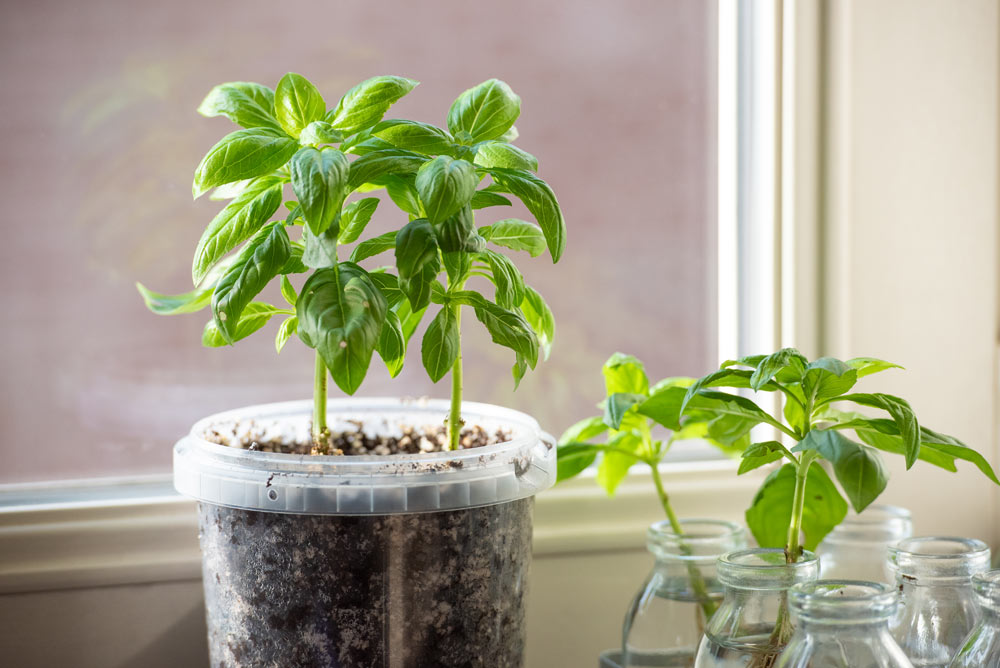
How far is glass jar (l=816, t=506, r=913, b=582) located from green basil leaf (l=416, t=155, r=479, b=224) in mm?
585

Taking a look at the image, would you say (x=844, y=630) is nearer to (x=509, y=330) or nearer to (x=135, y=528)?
(x=509, y=330)

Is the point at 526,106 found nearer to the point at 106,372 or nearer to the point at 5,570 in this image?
the point at 106,372

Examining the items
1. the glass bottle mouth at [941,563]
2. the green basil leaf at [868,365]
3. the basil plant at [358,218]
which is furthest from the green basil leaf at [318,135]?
the glass bottle mouth at [941,563]

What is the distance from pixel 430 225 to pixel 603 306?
53cm

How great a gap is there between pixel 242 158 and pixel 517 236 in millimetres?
233

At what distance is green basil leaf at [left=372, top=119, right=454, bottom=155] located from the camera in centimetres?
65

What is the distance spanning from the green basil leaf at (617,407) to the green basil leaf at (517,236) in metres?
0.15

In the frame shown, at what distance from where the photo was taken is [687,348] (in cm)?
114

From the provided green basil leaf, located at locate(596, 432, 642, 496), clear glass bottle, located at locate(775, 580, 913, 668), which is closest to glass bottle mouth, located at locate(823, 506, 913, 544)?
green basil leaf, located at locate(596, 432, 642, 496)

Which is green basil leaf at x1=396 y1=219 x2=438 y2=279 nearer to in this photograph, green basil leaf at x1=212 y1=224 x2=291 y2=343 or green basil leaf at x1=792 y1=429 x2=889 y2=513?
green basil leaf at x1=212 y1=224 x2=291 y2=343

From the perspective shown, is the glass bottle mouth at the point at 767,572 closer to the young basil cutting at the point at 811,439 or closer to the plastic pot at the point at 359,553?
the young basil cutting at the point at 811,439

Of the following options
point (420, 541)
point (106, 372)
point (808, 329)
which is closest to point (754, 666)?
point (420, 541)

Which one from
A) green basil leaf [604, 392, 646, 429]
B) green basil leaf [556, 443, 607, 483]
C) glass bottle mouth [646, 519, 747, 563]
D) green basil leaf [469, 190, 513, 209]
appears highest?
green basil leaf [469, 190, 513, 209]

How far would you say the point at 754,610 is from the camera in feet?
2.14
